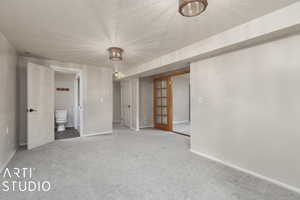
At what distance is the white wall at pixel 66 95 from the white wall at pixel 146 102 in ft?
9.41

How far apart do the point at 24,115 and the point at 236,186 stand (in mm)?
4561

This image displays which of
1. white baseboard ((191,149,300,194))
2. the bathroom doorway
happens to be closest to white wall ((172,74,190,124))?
white baseboard ((191,149,300,194))

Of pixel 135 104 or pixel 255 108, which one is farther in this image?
pixel 135 104

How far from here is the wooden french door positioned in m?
5.08

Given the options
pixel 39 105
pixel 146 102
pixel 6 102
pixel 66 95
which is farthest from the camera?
pixel 66 95

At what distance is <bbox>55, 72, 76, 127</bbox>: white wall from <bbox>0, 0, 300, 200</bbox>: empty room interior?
226 centimetres

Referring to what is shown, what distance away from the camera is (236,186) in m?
1.88

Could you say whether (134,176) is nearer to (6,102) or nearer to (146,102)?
(6,102)

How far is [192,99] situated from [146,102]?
9.20ft

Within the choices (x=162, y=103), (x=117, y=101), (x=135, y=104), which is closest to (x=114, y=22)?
(x=135, y=104)

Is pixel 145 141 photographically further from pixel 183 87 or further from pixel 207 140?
pixel 183 87

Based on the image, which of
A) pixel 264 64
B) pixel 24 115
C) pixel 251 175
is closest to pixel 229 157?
pixel 251 175

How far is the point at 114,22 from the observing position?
1924mm

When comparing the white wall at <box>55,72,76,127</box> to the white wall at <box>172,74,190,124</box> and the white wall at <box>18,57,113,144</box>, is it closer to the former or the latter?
the white wall at <box>18,57,113,144</box>
